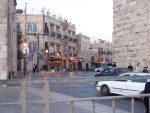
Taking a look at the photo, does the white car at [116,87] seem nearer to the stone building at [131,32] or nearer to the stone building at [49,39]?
the stone building at [131,32]

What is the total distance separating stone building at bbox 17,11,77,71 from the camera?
204ft

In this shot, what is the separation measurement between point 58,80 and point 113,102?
98 cm

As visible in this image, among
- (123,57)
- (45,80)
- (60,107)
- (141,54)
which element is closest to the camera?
(45,80)

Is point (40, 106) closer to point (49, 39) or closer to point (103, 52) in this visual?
point (49, 39)

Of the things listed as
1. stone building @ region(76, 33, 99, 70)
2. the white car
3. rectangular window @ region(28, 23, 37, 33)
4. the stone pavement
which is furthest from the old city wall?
stone building @ region(76, 33, 99, 70)

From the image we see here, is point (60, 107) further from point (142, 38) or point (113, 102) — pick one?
point (142, 38)

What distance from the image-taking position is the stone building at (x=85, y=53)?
85.6 meters

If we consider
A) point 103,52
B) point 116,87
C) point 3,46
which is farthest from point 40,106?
point 103,52

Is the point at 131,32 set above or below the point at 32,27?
below

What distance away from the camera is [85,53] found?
292ft

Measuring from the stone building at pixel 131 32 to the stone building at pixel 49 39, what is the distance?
1482 inches

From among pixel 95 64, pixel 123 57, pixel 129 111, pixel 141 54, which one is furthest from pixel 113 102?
pixel 95 64

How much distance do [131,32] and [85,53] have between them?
239 feet

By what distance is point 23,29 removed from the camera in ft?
205
